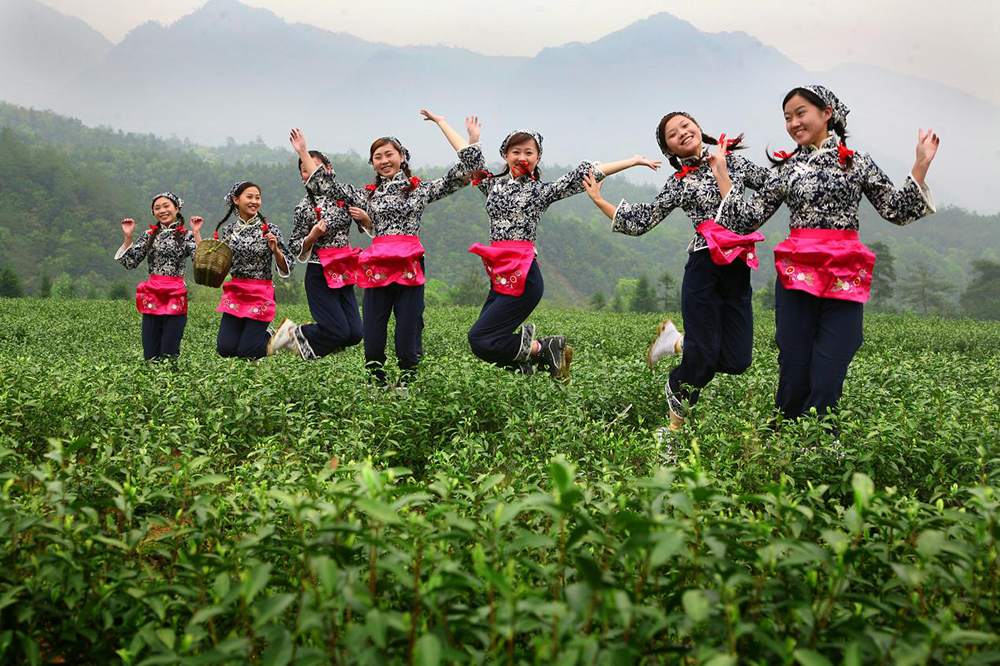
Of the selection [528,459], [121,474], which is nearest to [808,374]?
[528,459]

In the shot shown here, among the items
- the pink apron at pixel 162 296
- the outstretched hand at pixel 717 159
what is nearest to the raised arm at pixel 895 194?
the outstretched hand at pixel 717 159

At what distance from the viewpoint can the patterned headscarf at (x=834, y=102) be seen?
4.41 meters

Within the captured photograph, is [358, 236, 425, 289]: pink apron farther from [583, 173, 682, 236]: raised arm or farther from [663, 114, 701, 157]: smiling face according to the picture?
[663, 114, 701, 157]: smiling face

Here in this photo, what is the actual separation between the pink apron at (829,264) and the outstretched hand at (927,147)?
0.53 meters

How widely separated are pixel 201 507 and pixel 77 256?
81.6m

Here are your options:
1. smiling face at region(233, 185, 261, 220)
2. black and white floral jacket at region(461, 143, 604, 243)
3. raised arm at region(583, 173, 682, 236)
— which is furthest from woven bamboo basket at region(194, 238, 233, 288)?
raised arm at region(583, 173, 682, 236)

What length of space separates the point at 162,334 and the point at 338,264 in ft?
7.95

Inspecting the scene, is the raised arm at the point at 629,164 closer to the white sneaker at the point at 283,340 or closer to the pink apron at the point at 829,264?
the pink apron at the point at 829,264

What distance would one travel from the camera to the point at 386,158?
21.0 ft

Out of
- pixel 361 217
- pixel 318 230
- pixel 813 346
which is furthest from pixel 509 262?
pixel 813 346

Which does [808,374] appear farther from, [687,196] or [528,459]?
[528,459]

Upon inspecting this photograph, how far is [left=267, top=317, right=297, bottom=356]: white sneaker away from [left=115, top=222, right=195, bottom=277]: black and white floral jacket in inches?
53.4

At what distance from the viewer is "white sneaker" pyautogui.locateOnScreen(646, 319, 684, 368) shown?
20.6 ft

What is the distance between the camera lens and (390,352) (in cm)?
1006
